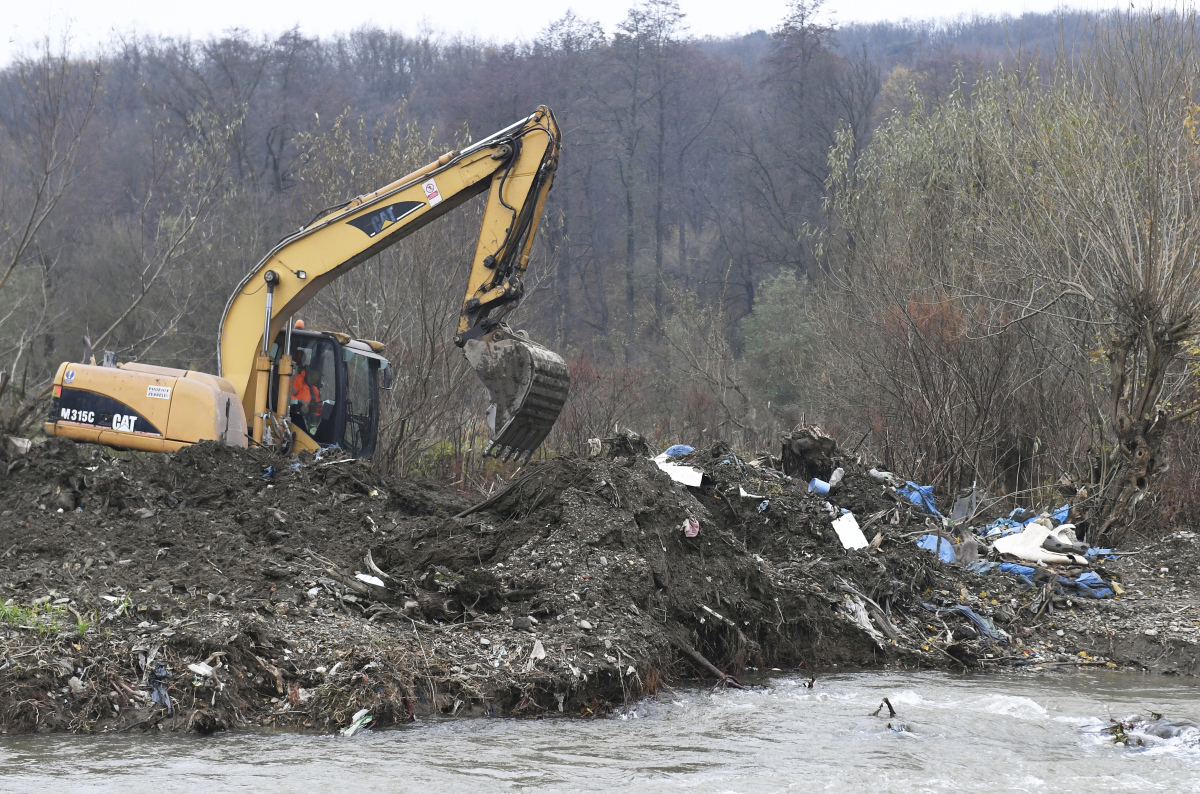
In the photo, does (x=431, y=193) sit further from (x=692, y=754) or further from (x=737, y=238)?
(x=737, y=238)

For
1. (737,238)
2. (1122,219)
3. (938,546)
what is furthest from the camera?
(737,238)

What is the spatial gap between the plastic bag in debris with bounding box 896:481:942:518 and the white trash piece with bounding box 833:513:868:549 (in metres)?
1.63

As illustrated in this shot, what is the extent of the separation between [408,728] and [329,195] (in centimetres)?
1305

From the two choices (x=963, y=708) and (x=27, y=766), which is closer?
(x=27, y=766)

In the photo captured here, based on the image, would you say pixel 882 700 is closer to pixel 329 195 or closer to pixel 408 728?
pixel 408 728

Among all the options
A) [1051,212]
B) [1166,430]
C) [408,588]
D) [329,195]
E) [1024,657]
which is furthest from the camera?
[329,195]

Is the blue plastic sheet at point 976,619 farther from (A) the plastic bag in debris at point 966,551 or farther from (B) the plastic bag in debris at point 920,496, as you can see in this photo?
(B) the plastic bag in debris at point 920,496

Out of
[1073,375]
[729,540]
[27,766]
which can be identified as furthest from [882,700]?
[1073,375]

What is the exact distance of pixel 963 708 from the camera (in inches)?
280

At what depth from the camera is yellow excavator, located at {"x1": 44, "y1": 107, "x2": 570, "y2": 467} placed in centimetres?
928

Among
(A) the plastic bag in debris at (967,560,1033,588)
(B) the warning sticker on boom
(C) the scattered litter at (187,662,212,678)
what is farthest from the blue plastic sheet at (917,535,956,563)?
(C) the scattered litter at (187,662,212,678)

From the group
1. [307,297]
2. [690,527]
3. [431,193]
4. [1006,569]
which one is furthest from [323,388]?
[1006,569]

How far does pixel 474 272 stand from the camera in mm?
9719

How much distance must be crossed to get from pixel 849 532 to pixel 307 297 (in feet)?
18.5
